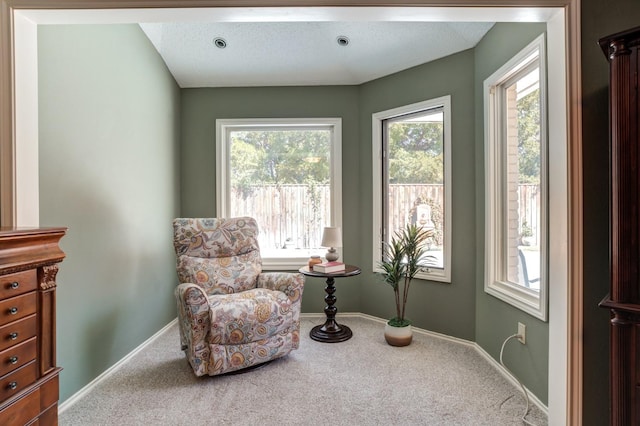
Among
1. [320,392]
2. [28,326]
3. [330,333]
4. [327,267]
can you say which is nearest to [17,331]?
[28,326]

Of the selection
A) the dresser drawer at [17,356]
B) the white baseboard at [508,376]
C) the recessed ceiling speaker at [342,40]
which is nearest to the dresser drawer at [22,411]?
the dresser drawer at [17,356]

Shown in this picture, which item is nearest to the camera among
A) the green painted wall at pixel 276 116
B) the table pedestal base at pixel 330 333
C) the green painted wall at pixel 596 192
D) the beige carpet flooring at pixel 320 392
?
the green painted wall at pixel 596 192

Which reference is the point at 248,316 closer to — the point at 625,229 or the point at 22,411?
the point at 22,411

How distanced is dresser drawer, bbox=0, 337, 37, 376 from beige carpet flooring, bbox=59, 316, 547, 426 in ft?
2.67

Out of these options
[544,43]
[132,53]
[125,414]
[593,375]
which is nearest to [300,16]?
[544,43]

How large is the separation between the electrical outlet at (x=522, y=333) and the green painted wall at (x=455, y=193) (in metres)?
0.61

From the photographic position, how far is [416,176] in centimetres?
320

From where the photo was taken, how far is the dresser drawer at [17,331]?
1151 mm

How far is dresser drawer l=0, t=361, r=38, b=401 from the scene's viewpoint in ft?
3.78

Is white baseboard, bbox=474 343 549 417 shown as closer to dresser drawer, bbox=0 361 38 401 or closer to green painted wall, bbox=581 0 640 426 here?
green painted wall, bbox=581 0 640 426

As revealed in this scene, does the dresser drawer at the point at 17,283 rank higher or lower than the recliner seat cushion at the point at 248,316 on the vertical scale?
higher

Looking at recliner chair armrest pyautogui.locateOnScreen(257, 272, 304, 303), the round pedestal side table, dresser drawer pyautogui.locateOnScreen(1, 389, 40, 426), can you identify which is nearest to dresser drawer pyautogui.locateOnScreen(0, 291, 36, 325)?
dresser drawer pyautogui.locateOnScreen(1, 389, 40, 426)

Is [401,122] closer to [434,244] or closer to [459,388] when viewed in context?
[434,244]

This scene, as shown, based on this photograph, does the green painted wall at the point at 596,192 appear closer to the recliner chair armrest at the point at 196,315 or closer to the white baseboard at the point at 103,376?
the recliner chair armrest at the point at 196,315
